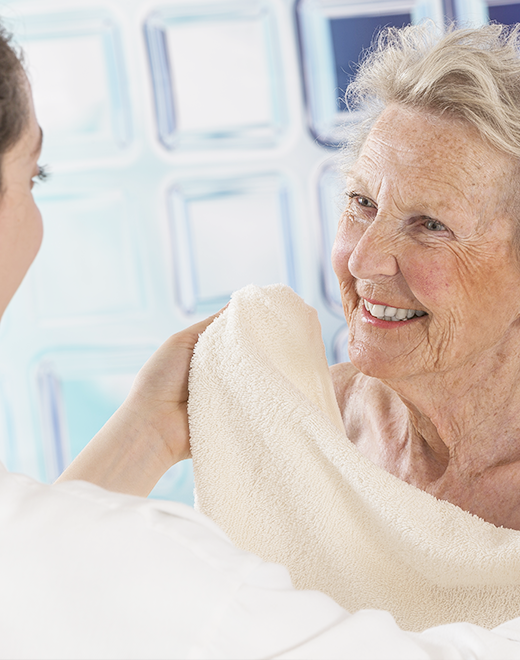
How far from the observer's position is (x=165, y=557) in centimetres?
55

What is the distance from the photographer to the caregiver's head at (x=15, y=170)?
656 mm

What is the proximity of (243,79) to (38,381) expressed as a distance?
1.24 metres

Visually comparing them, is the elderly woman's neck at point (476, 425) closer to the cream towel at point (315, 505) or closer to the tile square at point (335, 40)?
the cream towel at point (315, 505)

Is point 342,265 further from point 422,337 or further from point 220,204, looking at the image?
point 220,204

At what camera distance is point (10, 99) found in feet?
2.16

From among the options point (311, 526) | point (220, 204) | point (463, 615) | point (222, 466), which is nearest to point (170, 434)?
point (222, 466)

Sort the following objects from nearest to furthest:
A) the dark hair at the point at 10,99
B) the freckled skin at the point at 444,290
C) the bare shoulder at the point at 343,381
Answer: the dark hair at the point at 10,99 → the freckled skin at the point at 444,290 → the bare shoulder at the point at 343,381

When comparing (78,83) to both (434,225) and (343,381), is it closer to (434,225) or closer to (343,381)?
(343,381)

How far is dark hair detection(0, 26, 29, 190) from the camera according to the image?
2.14 ft

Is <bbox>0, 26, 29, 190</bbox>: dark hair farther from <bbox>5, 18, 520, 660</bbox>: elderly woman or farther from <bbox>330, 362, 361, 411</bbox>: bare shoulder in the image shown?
<bbox>330, 362, 361, 411</bbox>: bare shoulder

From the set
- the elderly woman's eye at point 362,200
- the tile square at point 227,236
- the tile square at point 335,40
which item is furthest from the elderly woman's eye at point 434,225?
the tile square at point 227,236

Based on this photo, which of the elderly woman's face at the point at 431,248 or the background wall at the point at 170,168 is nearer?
the elderly woman's face at the point at 431,248

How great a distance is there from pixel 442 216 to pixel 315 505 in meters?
0.49

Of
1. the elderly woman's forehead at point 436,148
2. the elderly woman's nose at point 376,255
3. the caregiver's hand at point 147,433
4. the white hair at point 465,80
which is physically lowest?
the caregiver's hand at point 147,433
